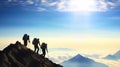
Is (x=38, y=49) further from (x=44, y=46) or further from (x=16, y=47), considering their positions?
(x=16, y=47)

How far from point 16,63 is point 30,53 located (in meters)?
9.11

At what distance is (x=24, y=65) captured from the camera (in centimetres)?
8281

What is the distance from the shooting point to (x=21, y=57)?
281 feet

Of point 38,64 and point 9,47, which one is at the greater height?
point 9,47

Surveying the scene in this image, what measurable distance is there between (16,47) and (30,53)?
4964mm

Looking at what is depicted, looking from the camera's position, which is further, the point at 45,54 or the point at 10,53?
the point at 45,54

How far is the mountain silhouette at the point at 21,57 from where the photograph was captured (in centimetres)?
8002

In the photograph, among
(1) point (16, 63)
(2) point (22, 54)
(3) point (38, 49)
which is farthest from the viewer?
(3) point (38, 49)

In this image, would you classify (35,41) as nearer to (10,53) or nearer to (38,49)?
(38,49)

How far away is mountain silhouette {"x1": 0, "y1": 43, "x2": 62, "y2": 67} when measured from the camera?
263 ft

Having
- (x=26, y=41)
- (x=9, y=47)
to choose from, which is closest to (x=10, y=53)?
(x=9, y=47)

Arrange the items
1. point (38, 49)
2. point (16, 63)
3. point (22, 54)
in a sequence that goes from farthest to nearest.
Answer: point (38, 49) → point (22, 54) → point (16, 63)

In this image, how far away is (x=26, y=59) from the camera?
8512 centimetres

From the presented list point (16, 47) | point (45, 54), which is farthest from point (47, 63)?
point (16, 47)
